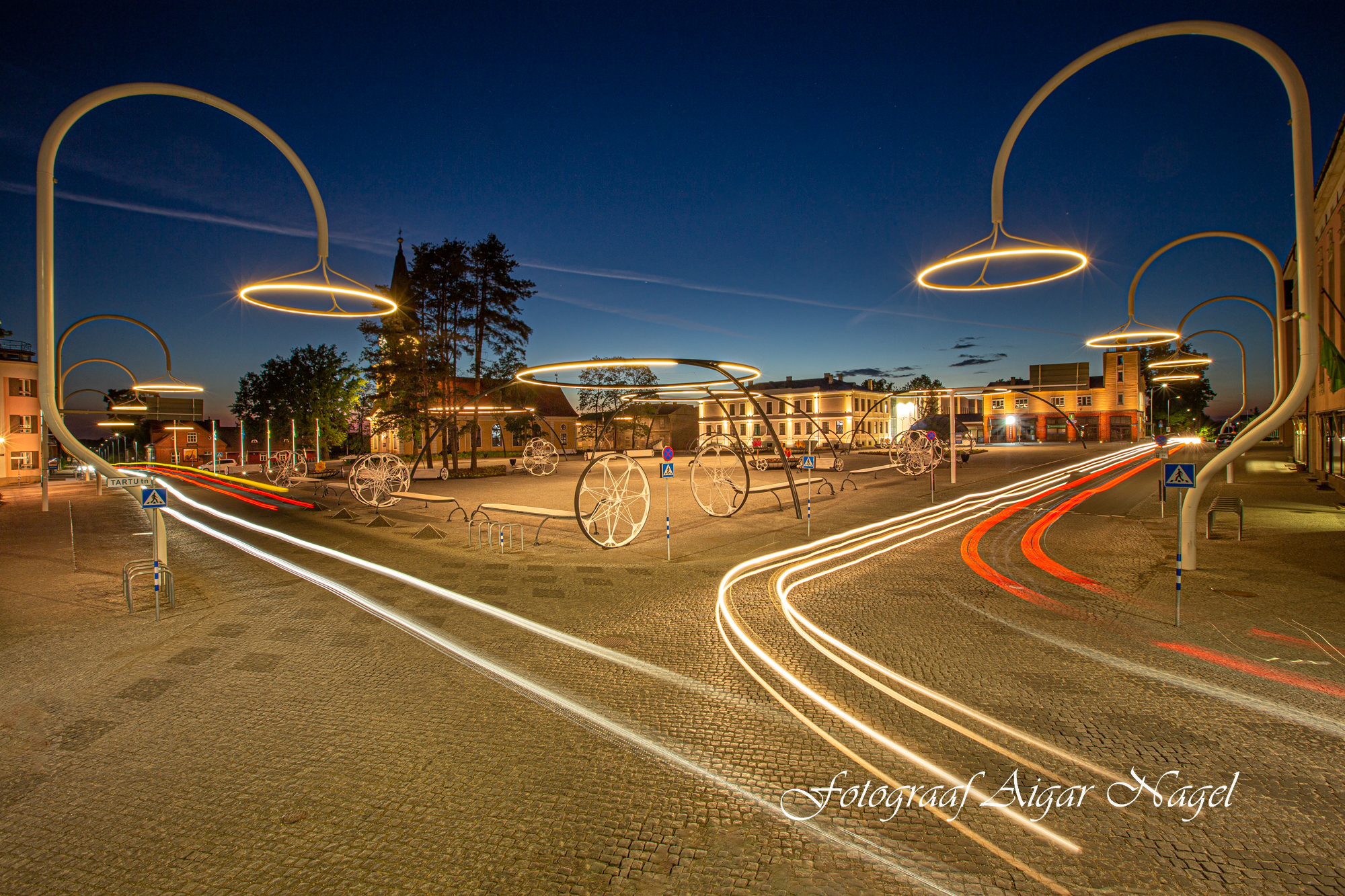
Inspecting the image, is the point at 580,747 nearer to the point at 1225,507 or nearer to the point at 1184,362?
the point at 1225,507

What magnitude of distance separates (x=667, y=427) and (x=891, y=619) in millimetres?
63827

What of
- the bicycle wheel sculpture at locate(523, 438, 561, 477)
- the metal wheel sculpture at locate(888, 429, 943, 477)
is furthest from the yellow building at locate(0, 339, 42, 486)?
the metal wheel sculpture at locate(888, 429, 943, 477)

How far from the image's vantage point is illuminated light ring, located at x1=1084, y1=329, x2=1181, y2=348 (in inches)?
560

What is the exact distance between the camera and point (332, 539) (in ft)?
51.3

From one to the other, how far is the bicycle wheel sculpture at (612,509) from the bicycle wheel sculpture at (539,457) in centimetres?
933

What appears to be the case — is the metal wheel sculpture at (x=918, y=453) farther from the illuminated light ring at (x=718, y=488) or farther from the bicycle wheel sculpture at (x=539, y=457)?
the bicycle wheel sculpture at (x=539, y=457)

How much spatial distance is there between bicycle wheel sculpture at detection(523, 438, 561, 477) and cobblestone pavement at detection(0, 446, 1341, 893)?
28.6 m

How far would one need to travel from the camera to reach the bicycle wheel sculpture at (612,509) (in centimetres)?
1337

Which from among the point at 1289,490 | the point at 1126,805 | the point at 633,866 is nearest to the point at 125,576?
the point at 633,866

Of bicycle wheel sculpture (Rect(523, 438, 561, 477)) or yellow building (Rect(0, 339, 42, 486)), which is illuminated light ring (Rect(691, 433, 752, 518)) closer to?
bicycle wheel sculpture (Rect(523, 438, 561, 477))

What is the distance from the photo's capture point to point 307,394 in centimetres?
6688

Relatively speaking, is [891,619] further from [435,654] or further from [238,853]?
[238,853]

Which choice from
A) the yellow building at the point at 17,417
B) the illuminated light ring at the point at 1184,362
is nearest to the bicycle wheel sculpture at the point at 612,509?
the illuminated light ring at the point at 1184,362

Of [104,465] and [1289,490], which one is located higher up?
[104,465]
